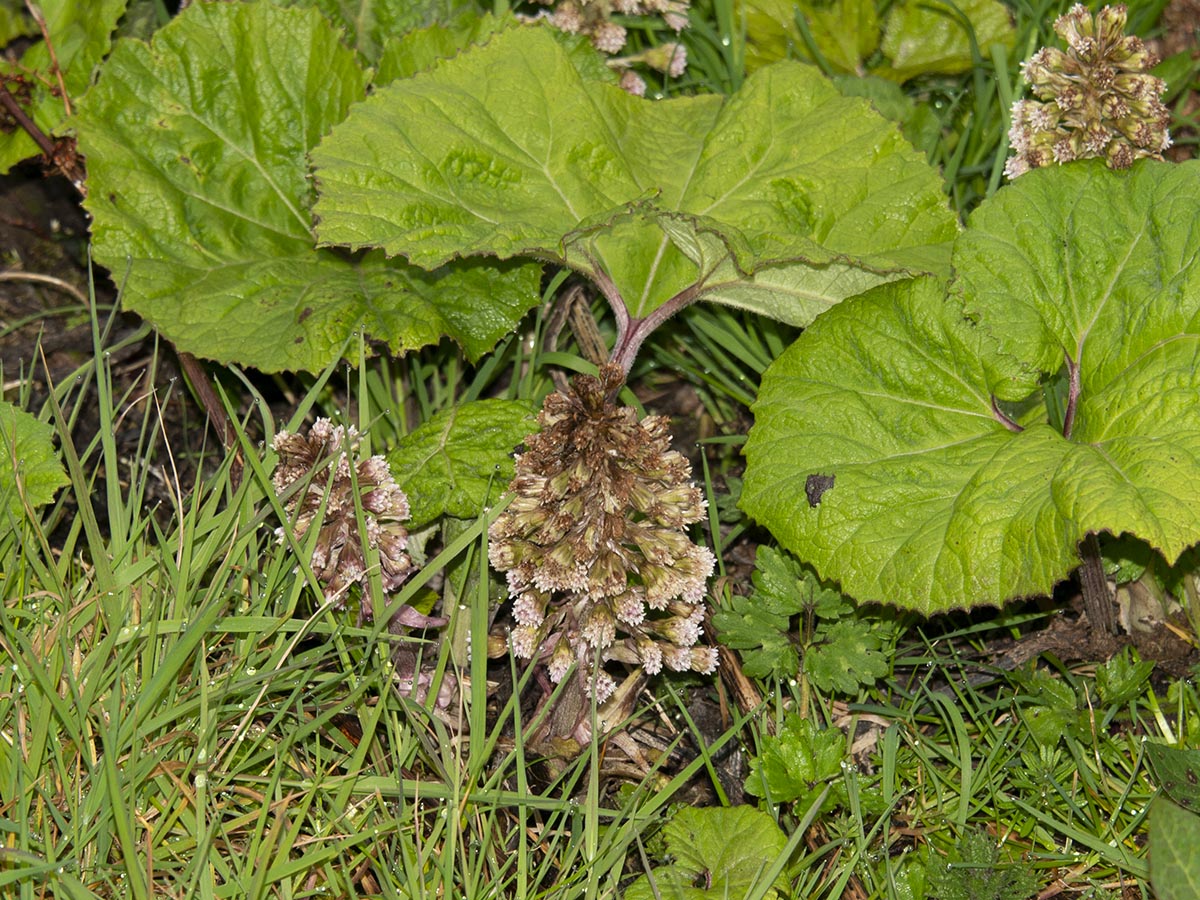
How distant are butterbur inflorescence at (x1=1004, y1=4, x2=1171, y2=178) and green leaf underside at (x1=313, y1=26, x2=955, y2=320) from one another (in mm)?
331

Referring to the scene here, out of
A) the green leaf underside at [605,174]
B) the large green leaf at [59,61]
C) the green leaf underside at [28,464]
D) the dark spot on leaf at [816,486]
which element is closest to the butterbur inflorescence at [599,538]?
the dark spot on leaf at [816,486]

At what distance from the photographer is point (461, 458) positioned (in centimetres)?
323

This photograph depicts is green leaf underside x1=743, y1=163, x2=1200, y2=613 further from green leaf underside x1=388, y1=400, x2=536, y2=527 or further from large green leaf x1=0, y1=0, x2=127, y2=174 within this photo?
large green leaf x1=0, y1=0, x2=127, y2=174

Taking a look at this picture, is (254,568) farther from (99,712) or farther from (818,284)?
(818,284)

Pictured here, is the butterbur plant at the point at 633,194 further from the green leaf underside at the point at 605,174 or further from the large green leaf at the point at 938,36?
the large green leaf at the point at 938,36

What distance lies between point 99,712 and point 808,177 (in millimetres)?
2371

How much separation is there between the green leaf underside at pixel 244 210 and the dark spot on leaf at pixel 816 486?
3.44 feet

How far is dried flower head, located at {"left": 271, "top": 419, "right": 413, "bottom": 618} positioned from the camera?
295 centimetres

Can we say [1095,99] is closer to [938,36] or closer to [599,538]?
[938,36]

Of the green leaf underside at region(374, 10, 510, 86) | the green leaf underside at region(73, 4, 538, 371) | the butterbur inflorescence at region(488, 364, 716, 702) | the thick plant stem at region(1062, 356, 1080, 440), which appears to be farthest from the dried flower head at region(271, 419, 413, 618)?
the thick plant stem at region(1062, 356, 1080, 440)

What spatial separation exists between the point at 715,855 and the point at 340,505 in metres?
1.22

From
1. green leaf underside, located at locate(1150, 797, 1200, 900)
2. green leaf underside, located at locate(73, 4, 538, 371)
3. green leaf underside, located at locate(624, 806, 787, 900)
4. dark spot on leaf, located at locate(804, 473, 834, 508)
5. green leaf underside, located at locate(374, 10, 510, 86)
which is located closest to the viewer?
green leaf underside, located at locate(1150, 797, 1200, 900)

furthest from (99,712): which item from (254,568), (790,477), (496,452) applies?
(790,477)

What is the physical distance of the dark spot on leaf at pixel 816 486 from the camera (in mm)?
3072
